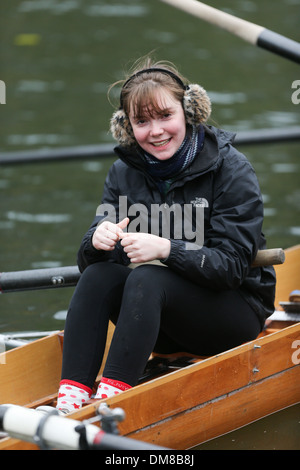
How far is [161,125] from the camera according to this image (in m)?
3.33

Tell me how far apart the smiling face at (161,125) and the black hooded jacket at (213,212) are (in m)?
0.09

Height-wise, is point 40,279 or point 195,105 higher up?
point 195,105

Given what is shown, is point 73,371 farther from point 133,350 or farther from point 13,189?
point 13,189

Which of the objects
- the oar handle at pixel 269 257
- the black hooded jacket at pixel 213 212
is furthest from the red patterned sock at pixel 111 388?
the oar handle at pixel 269 257

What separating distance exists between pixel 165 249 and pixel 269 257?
1.31ft

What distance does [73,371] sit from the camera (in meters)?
3.21

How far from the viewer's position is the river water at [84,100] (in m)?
6.11

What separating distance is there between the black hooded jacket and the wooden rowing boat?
0.19 m

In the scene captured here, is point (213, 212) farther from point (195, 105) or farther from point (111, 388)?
point (111, 388)

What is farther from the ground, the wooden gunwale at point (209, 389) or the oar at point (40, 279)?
the oar at point (40, 279)

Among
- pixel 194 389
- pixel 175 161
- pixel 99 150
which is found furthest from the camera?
pixel 99 150

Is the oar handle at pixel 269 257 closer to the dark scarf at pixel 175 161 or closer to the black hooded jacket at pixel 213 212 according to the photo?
the black hooded jacket at pixel 213 212

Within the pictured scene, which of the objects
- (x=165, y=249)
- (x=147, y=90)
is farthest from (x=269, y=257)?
(x=147, y=90)
